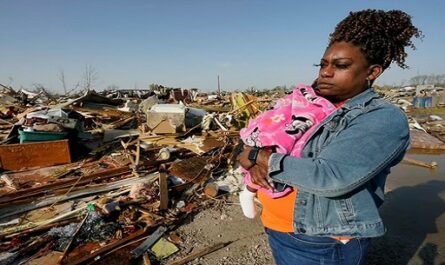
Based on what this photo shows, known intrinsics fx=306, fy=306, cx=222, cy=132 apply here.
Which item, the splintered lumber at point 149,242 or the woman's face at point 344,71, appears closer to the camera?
the woman's face at point 344,71

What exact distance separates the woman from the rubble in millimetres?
3041

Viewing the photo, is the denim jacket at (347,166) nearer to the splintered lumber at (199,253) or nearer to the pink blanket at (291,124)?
the pink blanket at (291,124)

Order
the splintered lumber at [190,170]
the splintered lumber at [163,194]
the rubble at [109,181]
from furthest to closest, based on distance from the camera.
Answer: the splintered lumber at [190,170] < the splintered lumber at [163,194] < the rubble at [109,181]

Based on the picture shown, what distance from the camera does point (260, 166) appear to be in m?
1.38

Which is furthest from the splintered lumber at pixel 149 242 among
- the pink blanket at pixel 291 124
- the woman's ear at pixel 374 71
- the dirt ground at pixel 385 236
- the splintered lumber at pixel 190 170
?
the woman's ear at pixel 374 71

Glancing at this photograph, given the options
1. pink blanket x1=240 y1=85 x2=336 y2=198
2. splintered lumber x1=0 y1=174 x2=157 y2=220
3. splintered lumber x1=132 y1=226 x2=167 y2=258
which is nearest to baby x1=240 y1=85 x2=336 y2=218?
pink blanket x1=240 y1=85 x2=336 y2=198

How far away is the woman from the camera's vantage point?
3.81 ft

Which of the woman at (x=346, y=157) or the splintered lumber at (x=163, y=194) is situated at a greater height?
the woman at (x=346, y=157)

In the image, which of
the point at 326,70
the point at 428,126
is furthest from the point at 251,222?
the point at 428,126

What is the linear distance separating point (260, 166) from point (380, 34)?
78 centimetres

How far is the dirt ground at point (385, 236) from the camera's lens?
4.12 meters

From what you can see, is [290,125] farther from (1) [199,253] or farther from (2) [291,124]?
(1) [199,253]

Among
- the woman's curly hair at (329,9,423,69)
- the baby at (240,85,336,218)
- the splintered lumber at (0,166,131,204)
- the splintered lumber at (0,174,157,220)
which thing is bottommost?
the splintered lumber at (0,174,157,220)

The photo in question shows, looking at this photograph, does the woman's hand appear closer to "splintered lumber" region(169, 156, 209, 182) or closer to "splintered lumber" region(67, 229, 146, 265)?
"splintered lumber" region(67, 229, 146, 265)
